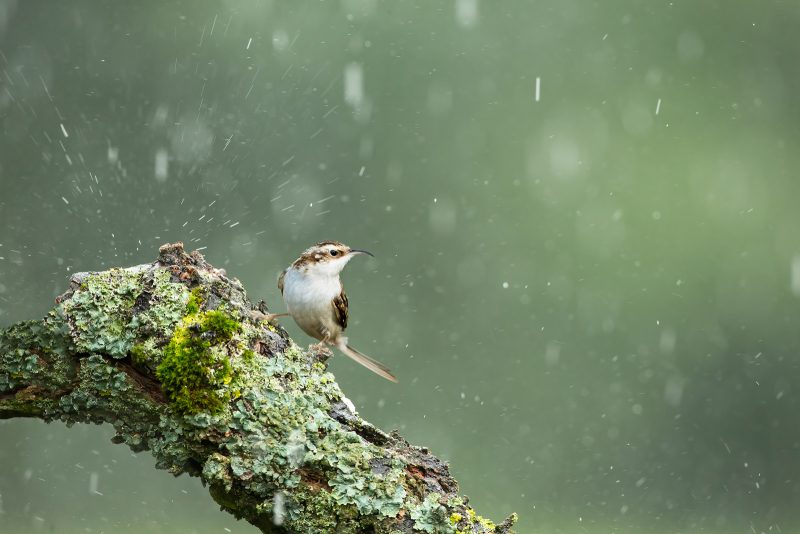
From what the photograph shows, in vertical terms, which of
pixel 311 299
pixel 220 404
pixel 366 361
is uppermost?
pixel 311 299

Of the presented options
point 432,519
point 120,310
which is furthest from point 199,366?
point 432,519

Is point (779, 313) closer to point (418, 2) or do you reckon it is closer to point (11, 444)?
point (418, 2)

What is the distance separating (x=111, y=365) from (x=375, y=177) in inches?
440

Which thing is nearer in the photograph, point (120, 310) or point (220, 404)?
point (220, 404)

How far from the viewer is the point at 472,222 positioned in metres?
14.5

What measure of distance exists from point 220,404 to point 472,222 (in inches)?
461

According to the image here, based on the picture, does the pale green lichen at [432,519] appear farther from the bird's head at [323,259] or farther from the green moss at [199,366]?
the bird's head at [323,259]

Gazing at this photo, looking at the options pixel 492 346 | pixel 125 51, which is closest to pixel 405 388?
pixel 492 346

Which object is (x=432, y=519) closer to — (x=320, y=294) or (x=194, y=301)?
(x=194, y=301)

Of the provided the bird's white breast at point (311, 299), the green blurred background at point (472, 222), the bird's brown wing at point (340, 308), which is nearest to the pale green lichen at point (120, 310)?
the bird's white breast at point (311, 299)

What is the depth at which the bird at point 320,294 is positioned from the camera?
432 cm

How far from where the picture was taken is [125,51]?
12797mm

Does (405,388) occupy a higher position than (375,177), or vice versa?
(375,177)

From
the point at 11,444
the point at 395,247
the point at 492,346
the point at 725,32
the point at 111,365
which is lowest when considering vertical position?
the point at 111,365
